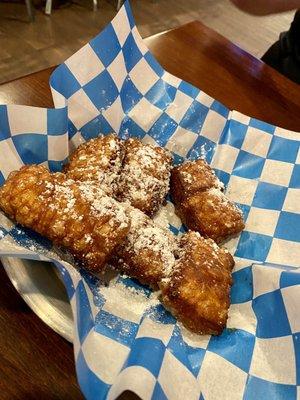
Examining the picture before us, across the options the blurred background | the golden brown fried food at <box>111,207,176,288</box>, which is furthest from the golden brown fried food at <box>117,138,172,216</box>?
the blurred background

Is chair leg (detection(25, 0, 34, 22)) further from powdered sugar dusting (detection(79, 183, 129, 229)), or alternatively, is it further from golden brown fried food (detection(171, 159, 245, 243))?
powdered sugar dusting (detection(79, 183, 129, 229))

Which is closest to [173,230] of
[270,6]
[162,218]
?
[162,218]

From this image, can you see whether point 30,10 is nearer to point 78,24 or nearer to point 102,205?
point 78,24

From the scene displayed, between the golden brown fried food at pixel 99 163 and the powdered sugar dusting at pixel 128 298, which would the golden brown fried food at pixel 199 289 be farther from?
the golden brown fried food at pixel 99 163

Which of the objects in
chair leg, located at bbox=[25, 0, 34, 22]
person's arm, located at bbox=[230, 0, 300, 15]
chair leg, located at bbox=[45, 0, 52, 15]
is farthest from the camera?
chair leg, located at bbox=[45, 0, 52, 15]

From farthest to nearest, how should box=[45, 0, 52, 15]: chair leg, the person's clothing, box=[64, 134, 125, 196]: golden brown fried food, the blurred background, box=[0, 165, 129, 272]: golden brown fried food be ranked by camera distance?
1. box=[45, 0, 52, 15]: chair leg
2. the blurred background
3. the person's clothing
4. box=[64, 134, 125, 196]: golden brown fried food
5. box=[0, 165, 129, 272]: golden brown fried food

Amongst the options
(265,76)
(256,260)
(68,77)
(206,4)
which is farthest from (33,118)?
(206,4)
